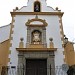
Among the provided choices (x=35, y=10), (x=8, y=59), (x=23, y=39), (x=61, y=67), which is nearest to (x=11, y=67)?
(x=8, y=59)

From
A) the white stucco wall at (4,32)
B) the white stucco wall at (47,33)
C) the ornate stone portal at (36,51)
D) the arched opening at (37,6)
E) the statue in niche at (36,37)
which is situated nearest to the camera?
the ornate stone portal at (36,51)

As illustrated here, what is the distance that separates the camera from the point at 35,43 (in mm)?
15984

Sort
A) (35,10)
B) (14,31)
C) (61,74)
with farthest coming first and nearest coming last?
(35,10) < (14,31) < (61,74)

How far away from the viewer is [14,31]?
1625cm

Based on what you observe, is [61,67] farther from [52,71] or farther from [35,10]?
[35,10]

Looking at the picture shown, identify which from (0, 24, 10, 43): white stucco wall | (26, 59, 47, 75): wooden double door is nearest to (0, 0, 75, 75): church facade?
(26, 59, 47, 75): wooden double door

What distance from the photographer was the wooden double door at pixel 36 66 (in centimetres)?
1532

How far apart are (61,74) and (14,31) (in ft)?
13.6

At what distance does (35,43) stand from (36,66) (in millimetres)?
1495

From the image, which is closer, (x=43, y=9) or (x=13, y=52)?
(x=13, y=52)

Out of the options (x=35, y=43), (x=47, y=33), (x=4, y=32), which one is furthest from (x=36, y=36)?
(x=4, y=32)

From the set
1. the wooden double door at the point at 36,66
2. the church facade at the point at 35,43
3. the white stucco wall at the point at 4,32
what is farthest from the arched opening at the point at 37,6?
the wooden double door at the point at 36,66

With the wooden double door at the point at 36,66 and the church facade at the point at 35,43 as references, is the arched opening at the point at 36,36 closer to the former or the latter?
the church facade at the point at 35,43

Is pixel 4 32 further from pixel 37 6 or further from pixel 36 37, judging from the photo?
pixel 36 37
